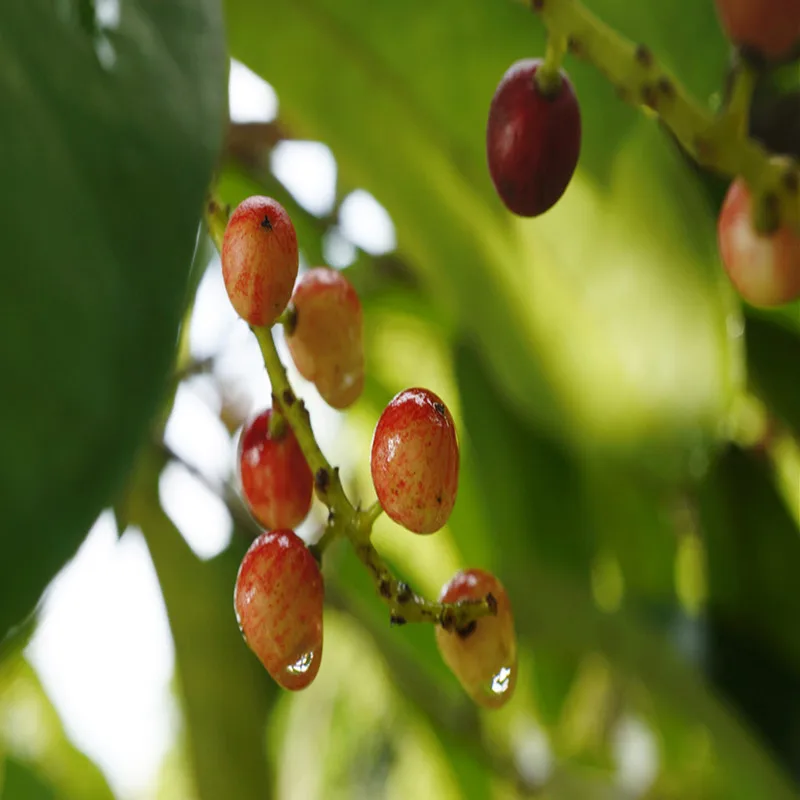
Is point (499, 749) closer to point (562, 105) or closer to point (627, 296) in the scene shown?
point (627, 296)

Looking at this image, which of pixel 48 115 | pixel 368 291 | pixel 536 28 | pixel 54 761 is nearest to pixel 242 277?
pixel 48 115

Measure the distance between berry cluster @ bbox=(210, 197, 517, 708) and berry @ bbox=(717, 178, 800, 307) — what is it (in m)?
0.15

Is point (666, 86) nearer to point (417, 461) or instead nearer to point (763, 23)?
point (763, 23)

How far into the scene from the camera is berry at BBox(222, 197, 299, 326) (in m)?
0.24

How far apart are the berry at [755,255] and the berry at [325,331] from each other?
0.14 metres

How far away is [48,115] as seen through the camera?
0.22m

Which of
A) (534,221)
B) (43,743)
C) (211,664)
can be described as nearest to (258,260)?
(534,221)

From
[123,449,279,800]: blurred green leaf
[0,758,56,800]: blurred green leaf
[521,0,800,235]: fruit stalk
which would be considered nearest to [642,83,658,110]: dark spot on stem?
[521,0,800,235]: fruit stalk

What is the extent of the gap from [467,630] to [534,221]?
365 mm

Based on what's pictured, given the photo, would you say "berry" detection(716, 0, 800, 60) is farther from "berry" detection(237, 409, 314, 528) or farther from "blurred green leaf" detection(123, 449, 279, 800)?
"blurred green leaf" detection(123, 449, 279, 800)

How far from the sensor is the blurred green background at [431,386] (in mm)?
214

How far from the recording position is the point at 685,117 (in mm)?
331

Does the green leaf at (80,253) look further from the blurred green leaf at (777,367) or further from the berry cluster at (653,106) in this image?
the blurred green leaf at (777,367)

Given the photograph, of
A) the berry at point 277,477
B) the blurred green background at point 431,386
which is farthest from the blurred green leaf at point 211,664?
the berry at point 277,477
